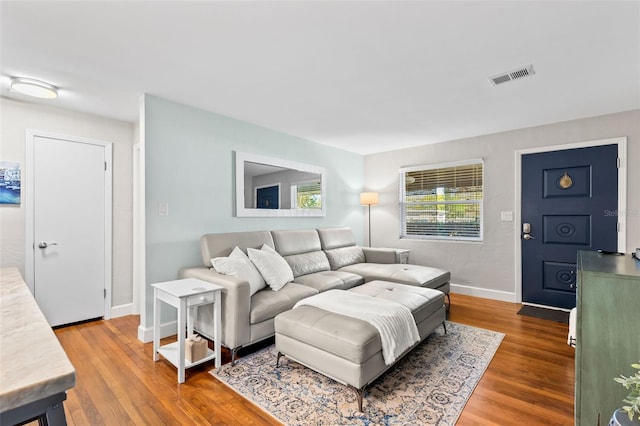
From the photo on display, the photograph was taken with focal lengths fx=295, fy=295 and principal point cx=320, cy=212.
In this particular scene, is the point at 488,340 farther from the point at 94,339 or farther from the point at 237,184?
the point at 94,339

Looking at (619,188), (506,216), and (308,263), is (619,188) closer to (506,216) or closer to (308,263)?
(506,216)

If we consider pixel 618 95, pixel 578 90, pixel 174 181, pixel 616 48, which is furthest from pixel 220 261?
pixel 618 95

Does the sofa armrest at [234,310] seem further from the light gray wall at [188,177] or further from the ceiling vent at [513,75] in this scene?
the ceiling vent at [513,75]

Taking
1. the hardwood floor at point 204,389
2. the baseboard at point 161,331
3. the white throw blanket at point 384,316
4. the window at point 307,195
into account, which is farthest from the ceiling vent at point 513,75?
the baseboard at point 161,331

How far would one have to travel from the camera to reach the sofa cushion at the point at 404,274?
333cm

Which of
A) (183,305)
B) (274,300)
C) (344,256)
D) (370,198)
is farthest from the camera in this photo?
(370,198)

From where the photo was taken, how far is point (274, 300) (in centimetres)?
262

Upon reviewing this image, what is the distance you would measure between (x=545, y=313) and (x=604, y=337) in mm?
2888

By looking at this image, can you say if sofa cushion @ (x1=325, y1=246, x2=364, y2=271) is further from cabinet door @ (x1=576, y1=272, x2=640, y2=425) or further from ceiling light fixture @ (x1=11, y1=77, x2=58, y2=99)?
ceiling light fixture @ (x1=11, y1=77, x2=58, y2=99)

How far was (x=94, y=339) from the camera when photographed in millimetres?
2828

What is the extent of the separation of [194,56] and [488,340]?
11.5 feet

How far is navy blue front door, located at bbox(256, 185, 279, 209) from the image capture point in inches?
149

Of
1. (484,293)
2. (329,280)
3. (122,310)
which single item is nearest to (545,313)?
(484,293)

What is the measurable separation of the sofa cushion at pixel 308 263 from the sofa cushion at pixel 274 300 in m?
0.48
